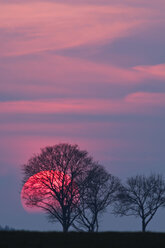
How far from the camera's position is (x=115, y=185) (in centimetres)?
8338
